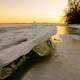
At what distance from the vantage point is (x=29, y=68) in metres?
6.98

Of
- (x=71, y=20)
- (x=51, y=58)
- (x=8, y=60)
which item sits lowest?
(x=71, y=20)

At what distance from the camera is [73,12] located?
43719 mm

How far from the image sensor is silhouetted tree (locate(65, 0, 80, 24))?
4338cm

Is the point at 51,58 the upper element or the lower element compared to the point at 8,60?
lower

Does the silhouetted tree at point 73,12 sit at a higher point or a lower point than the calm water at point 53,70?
lower

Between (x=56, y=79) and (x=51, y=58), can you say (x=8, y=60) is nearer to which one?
(x=56, y=79)

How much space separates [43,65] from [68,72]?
1.18 metres

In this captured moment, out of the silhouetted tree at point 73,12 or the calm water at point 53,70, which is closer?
the calm water at point 53,70

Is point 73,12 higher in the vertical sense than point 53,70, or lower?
lower

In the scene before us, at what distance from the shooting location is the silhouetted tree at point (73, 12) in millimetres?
43375

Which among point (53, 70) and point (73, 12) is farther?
point (73, 12)

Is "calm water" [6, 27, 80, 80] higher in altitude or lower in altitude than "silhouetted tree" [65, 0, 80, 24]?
higher

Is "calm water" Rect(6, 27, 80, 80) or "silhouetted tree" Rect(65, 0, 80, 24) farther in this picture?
"silhouetted tree" Rect(65, 0, 80, 24)

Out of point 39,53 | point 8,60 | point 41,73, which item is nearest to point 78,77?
point 41,73
